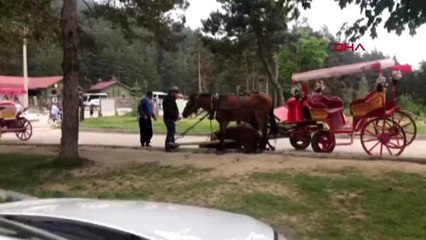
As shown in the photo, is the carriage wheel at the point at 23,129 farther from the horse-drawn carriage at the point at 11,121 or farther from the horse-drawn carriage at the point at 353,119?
the horse-drawn carriage at the point at 353,119

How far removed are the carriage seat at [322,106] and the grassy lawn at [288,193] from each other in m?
5.53

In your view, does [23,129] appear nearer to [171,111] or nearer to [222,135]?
[171,111]

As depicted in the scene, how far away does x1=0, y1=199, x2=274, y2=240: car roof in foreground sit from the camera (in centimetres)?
292

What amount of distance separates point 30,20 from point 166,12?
400cm

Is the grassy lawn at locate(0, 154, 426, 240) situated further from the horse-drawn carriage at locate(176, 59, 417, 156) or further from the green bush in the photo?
the green bush

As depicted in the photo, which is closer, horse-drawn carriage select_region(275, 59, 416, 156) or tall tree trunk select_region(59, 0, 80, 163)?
tall tree trunk select_region(59, 0, 80, 163)

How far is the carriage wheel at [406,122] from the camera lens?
48.9ft

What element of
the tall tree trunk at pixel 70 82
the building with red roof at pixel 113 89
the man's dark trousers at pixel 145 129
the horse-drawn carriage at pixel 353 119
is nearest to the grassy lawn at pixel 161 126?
the man's dark trousers at pixel 145 129

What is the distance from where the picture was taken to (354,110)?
49.8 ft

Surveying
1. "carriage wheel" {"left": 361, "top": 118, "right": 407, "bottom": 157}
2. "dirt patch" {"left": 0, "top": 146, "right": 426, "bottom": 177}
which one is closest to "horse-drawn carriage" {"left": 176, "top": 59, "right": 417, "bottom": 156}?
"carriage wheel" {"left": 361, "top": 118, "right": 407, "bottom": 157}

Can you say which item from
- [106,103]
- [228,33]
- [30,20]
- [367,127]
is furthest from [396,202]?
[106,103]

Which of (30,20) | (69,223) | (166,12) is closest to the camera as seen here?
(69,223)

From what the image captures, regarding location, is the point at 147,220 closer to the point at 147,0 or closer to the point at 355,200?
the point at 355,200

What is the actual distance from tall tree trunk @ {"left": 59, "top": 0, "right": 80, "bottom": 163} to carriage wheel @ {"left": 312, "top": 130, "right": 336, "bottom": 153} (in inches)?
237
